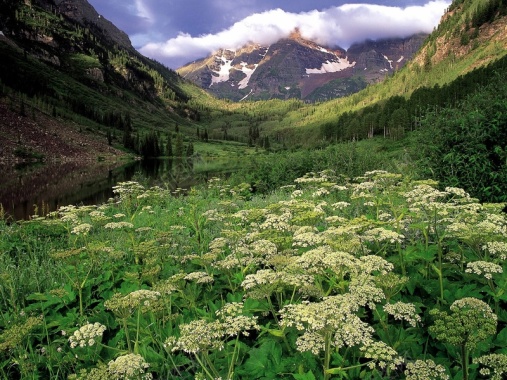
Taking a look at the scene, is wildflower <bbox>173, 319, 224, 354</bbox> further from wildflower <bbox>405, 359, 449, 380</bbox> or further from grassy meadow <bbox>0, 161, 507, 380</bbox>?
wildflower <bbox>405, 359, 449, 380</bbox>

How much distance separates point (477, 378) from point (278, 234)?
139 inches

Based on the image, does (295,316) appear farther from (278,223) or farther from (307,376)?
(278,223)

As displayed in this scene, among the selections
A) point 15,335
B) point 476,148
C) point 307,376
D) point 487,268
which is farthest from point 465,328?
point 476,148

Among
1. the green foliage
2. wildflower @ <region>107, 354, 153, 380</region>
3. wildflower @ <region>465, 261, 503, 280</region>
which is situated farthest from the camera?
the green foliage

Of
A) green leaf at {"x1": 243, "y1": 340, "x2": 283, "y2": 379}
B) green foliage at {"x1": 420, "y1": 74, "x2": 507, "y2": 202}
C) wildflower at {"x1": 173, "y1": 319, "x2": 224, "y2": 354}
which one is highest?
green foliage at {"x1": 420, "y1": 74, "x2": 507, "y2": 202}

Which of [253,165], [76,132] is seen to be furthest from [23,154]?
[253,165]

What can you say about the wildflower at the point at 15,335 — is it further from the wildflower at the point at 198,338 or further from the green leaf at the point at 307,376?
the green leaf at the point at 307,376

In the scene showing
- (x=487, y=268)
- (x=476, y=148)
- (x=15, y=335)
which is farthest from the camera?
(x=476, y=148)

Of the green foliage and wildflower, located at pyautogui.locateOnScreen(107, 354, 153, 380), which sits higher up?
the green foliage

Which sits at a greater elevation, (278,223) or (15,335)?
(278,223)

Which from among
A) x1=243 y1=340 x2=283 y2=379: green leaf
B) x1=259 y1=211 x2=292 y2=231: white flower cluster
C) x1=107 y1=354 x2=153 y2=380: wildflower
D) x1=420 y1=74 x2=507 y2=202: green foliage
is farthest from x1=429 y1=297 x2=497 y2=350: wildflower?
x1=420 y1=74 x2=507 y2=202: green foliage

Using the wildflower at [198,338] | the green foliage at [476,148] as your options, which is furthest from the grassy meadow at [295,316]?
the green foliage at [476,148]

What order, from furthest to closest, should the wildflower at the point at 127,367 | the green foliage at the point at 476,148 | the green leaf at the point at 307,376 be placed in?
the green foliage at the point at 476,148, the green leaf at the point at 307,376, the wildflower at the point at 127,367

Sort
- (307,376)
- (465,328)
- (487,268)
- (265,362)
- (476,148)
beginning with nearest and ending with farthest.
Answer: (465,328)
(307,376)
(265,362)
(487,268)
(476,148)
